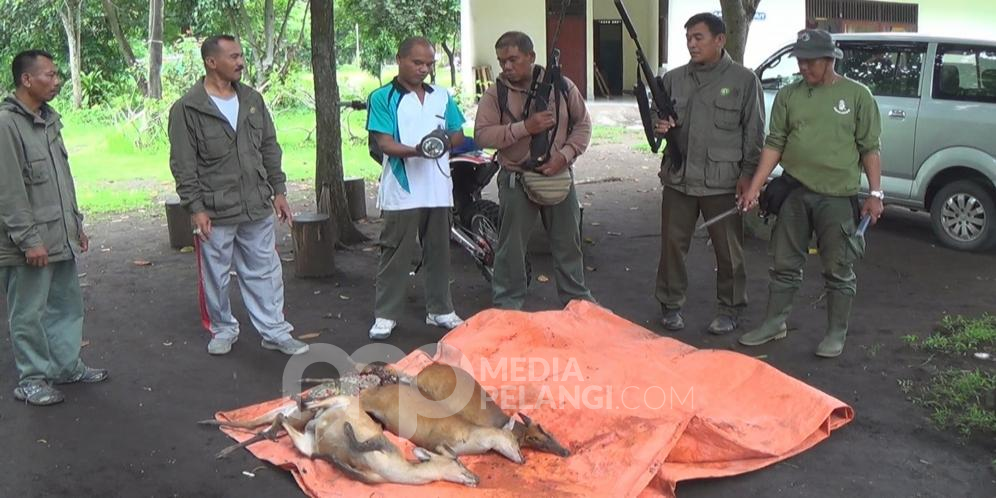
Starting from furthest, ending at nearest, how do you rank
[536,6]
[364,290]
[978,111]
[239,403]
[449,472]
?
[536,6] → [978,111] → [364,290] → [239,403] → [449,472]

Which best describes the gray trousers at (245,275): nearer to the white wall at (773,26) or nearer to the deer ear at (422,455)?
the deer ear at (422,455)

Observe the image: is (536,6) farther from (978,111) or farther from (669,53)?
(978,111)

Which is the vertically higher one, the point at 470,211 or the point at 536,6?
the point at 536,6

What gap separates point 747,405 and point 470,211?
3.26 meters

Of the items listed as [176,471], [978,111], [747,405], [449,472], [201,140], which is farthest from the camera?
[978,111]

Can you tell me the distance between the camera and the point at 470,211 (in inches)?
264

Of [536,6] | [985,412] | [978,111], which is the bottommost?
[985,412]

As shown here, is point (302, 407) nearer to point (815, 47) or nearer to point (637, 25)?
point (815, 47)

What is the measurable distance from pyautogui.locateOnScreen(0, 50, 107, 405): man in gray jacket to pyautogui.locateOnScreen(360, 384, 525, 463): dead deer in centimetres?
187

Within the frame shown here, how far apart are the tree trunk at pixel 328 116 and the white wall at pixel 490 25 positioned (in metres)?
10.4

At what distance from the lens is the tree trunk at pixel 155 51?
1430 cm

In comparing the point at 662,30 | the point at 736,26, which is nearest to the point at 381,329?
the point at 736,26

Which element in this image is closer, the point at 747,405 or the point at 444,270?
the point at 747,405

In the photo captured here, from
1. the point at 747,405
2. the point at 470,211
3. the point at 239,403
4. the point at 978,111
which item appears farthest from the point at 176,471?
the point at 978,111
